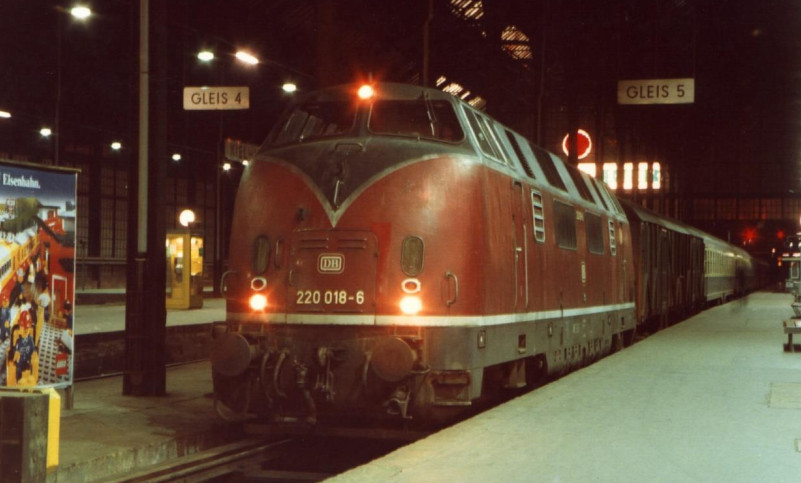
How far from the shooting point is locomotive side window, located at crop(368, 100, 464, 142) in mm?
10672

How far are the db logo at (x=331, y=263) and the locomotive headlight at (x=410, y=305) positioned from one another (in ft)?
2.20

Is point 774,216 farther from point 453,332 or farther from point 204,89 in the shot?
point 453,332

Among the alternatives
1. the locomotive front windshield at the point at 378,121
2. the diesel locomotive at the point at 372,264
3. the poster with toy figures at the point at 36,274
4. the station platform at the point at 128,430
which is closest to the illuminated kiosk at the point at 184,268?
the station platform at the point at 128,430

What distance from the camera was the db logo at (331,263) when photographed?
9.95 meters

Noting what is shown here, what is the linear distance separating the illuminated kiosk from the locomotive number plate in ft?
62.6

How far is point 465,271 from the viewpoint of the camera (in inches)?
393

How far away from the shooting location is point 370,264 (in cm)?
988

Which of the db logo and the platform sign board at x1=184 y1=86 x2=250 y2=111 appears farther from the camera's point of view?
the platform sign board at x1=184 y1=86 x2=250 y2=111

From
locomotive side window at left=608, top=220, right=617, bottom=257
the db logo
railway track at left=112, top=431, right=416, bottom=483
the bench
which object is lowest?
Answer: railway track at left=112, top=431, right=416, bottom=483

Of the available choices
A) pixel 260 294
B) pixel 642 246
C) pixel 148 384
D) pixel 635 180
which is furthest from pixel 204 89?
pixel 635 180

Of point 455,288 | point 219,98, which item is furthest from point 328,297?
point 219,98

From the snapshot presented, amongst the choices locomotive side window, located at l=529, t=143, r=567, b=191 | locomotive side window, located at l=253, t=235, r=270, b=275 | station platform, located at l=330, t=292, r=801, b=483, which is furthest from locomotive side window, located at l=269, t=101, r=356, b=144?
locomotive side window, located at l=529, t=143, r=567, b=191

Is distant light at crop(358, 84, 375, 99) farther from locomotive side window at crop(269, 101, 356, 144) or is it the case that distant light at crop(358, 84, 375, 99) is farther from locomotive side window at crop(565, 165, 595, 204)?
locomotive side window at crop(565, 165, 595, 204)

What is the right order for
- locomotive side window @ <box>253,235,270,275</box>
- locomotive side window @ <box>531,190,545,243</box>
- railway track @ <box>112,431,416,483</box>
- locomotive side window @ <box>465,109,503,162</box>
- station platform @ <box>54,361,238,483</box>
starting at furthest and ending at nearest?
locomotive side window @ <box>531,190,545,243</box>
locomotive side window @ <box>465,109,503,162</box>
locomotive side window @ <box>253,235,270,275</box>
railway track @ <box>112,431,416,483</box>
station platform @ <box>54,361,238,483</box>
